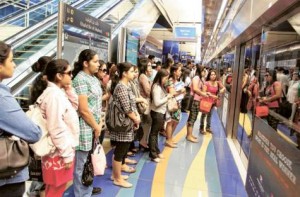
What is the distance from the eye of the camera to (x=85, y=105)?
8.00ft

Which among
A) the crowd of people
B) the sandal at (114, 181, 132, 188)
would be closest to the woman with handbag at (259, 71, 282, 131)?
A: the crowd of people

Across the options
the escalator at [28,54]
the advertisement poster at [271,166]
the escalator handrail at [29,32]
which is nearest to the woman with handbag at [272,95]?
the advertisement poster at [271,166]

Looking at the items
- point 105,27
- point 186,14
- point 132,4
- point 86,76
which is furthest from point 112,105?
point 186,14

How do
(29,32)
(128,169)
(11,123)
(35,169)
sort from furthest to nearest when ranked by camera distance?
(29,32) → (128,169) → (35,169) → (11,123)

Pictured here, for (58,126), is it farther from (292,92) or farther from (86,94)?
(292,92)

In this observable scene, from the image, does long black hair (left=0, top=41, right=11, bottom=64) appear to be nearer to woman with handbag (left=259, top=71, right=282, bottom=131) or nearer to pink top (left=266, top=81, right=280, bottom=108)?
woman with handbag (left=259, top=71, right=282, bottom=131)

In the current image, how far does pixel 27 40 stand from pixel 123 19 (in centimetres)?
405

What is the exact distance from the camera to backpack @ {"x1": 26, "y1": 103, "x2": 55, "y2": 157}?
1.88 meters

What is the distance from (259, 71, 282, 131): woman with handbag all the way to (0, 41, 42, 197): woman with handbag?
217 centimetres

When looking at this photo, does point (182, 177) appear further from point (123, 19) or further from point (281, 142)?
point (123, 19)

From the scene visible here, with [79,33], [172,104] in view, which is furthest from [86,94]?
[172,104]

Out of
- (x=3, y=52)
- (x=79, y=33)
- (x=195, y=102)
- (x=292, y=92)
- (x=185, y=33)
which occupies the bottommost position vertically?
(x=195, y=102)

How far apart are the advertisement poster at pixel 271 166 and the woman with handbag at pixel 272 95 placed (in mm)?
169

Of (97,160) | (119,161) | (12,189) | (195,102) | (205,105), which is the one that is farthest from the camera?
(205,105)
